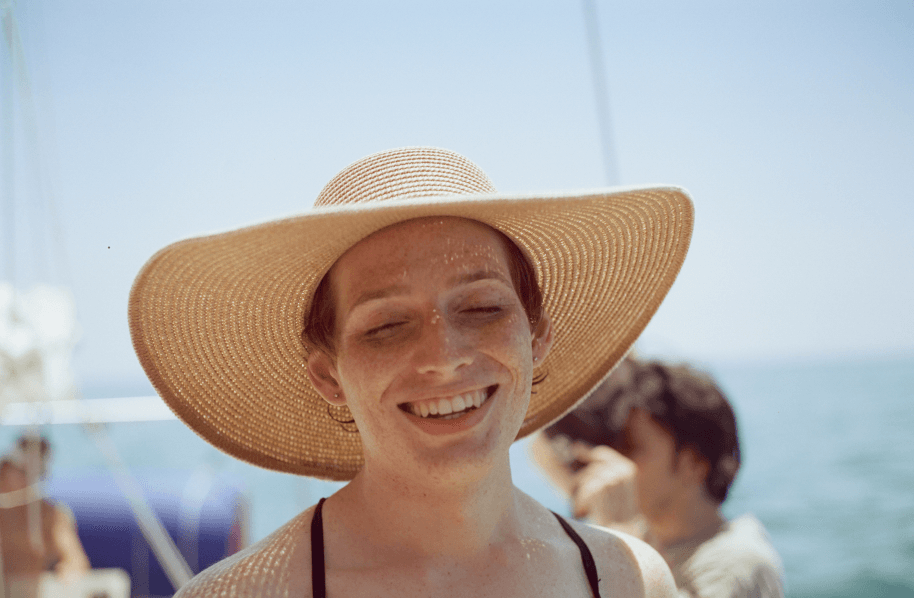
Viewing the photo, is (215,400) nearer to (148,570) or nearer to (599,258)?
(599,258)

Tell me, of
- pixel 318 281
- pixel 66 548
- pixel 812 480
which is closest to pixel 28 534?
pixel 66 548

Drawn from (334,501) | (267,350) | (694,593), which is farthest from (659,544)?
(267,350)

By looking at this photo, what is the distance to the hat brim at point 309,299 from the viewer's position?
1.07 m

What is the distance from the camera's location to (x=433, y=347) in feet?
3.37

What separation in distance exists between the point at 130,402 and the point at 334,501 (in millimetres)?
3756

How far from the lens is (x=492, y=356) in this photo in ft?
3.51

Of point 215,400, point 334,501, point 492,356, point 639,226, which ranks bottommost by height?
point 334,501

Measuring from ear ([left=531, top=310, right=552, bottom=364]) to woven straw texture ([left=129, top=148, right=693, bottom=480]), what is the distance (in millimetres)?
126

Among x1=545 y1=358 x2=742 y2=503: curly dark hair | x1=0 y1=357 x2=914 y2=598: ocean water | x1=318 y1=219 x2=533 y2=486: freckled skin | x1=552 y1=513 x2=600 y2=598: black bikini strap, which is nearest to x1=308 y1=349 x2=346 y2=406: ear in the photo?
x1=318 y1=219 x2=533 y2=486: freckled skin

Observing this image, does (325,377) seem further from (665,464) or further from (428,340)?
(665,464)

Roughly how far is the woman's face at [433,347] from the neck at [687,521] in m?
1.18

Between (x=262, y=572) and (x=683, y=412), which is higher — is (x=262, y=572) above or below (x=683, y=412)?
above

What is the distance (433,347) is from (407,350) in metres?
0.05

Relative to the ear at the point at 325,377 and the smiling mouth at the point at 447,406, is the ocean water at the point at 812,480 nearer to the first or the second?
the ear at the point at 325,377
